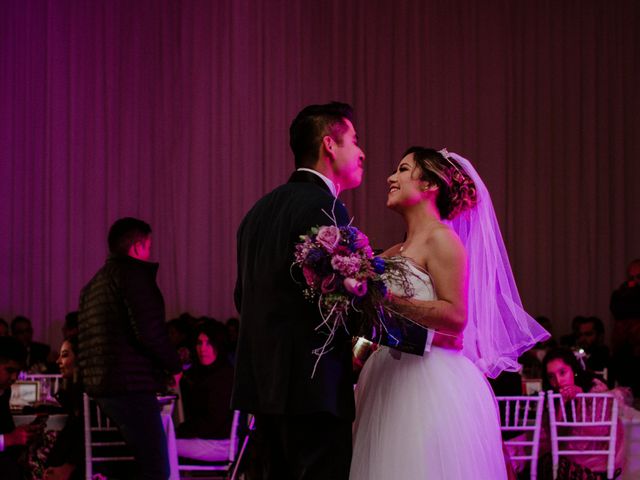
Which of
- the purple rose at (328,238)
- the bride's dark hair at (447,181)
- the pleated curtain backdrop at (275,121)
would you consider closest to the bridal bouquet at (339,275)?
the purple rose at (328,238)

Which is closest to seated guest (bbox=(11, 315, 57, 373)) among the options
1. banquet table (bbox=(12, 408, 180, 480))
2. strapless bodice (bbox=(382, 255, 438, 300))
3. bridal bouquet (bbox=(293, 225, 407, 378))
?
banquet table (bbox=(12, 408, 180, 480))

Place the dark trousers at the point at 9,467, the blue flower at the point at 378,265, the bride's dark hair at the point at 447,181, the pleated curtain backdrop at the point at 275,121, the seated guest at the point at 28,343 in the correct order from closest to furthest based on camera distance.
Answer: the blue flower at the point at 378,265, the bride's dark hair at the point at 447,181, the dark trousers at the point at 9,467, the seated guest at the point at 28,343, the pleated curtain backdrop at the point at 275,121

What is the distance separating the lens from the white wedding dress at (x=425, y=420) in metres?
2.87

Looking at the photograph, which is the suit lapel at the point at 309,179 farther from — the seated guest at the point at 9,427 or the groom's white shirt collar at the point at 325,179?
the seated guest at the point at 9,427

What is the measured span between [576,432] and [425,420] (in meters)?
2.85

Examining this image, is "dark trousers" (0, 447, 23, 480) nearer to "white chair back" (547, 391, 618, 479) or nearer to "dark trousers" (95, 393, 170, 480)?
"dark trousers" (95, 393, 170, 480)

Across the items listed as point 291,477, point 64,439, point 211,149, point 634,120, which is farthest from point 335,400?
point 634,120

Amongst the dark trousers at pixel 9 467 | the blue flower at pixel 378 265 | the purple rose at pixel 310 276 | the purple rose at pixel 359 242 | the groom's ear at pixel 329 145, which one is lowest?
the dark trousers at pixel 9 467

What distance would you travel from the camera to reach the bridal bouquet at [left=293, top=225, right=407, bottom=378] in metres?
2.46

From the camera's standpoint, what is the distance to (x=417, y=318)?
280 cm

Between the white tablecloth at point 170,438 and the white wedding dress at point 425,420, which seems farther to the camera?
the white tablecloth at point 170,438

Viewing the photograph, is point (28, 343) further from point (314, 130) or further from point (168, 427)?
point (314, 130)

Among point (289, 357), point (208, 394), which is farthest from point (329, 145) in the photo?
point (208, 394)

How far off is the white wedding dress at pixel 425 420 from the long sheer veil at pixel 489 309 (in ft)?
0.99
